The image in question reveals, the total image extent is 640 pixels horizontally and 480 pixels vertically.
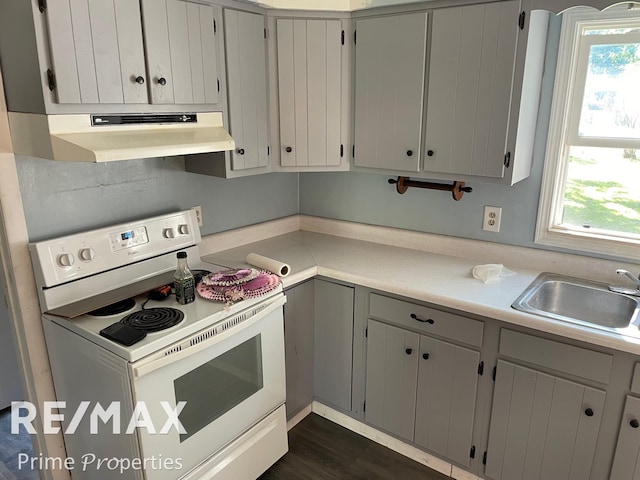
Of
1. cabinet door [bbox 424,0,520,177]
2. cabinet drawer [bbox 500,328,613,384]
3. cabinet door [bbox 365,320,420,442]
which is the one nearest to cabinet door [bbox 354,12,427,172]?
cabinet door [bbox 424,0,520,177]

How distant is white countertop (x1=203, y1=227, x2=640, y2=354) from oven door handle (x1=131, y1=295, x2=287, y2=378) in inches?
11.5

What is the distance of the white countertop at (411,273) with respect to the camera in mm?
1726

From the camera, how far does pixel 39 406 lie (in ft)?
6.21

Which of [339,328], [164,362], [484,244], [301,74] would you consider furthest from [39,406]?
[484,244]

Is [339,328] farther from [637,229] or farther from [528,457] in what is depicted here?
[637,229]

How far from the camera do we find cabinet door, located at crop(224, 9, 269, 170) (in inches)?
81.9

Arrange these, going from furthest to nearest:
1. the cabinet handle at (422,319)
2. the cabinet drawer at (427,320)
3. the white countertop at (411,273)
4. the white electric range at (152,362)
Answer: the cabinet handle at (422,319)
the cabinet drawer at (427,320)
the white countertop at (411,273)
the white electric range at (152,362)

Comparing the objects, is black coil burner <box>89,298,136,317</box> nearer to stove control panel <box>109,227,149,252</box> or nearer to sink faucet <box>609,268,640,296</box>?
stove control panel <box>109,227,149,252</box>

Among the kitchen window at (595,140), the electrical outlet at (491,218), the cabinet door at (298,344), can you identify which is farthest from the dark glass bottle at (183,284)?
the kitchen window at (595,140)

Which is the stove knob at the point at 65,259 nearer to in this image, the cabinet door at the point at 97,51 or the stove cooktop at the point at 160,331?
the stove cooktop at the point at 160,331

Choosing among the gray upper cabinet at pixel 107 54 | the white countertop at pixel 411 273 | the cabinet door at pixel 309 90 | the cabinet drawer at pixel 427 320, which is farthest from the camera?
the cabinet door at pixel 309 90

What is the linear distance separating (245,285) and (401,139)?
3.31 ft

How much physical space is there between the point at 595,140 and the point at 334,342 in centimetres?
154

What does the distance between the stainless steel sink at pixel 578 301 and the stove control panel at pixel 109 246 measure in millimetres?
1496
